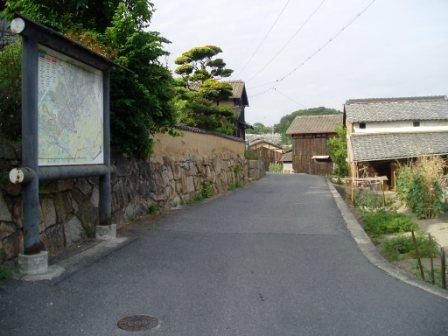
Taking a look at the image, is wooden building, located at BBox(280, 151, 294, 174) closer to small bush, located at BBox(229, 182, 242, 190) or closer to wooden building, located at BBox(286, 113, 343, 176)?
wooden building, located at BBox(286, 113, 343, 176)

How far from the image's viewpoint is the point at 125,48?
814 centimetres

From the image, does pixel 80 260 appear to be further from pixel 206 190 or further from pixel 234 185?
pixel 234 185

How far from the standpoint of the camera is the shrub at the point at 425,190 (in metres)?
13.7

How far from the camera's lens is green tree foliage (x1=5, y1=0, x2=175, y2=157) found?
8086mm

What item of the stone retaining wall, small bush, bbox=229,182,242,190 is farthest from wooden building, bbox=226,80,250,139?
the stone retaining wall

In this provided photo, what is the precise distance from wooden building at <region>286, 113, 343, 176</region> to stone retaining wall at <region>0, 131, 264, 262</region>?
32710 millimetres

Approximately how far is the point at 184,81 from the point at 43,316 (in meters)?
23.8

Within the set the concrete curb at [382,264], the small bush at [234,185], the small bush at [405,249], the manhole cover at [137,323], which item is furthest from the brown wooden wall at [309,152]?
the manhole cover at [137,323]

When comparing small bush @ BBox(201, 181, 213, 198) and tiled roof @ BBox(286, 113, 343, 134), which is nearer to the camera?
small bush @ BBox(201, 181, 213, 198)

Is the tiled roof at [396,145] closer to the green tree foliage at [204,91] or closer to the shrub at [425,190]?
the green tree foliage at [204,91]

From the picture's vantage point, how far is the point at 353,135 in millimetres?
32531

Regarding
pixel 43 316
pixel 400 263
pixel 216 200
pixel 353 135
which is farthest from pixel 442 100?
pixel 43 316

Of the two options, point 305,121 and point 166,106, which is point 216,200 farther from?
point 305,121

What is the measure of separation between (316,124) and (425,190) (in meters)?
37.5
